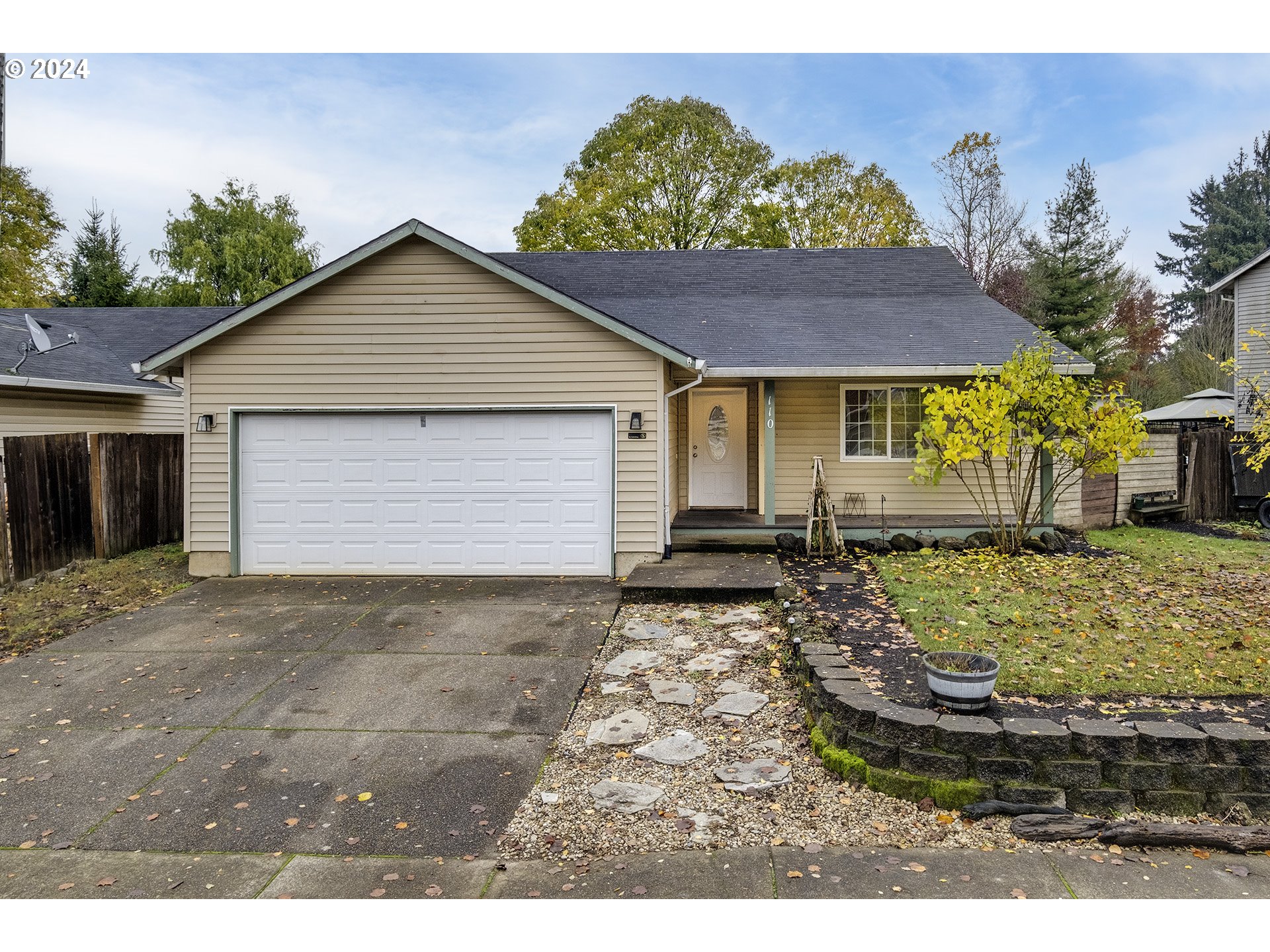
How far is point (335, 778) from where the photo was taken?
4156 millimetres

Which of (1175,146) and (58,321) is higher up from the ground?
(1175,146)

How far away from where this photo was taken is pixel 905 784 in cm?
386

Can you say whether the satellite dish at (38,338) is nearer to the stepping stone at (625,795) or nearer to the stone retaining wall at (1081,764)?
the stepping stone at (625,795)

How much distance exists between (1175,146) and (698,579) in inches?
1403

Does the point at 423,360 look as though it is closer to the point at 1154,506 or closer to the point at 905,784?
the point at 905,784

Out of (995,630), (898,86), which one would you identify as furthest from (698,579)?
(898,86)

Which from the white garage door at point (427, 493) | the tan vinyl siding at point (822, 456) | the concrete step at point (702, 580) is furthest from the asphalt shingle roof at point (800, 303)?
the concrete step at point (702, 580)

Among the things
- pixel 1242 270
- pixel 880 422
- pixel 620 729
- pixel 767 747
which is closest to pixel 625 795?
pixel 620 729

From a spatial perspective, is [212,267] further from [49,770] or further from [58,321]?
[49,770]

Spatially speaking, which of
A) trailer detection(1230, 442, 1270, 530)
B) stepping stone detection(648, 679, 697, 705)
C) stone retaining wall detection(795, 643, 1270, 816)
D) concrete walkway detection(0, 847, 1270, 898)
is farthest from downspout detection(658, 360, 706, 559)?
trailer detection(1230, 442, 1270, 530)

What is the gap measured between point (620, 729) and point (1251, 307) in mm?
20982

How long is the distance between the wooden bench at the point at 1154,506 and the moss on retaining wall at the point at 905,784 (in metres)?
11.3

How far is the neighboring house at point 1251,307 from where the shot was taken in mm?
17344

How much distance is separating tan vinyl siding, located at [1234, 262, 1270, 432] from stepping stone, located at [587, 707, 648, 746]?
60.6 feet
